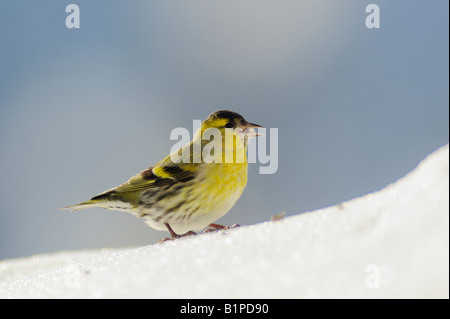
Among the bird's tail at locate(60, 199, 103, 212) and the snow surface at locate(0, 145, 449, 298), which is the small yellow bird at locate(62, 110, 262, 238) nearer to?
the bird's tail at locate(60, 199, 103, 212)

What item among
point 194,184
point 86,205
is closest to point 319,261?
point 194,184

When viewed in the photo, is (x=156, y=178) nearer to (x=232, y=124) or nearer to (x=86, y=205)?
(x=86, y=205)

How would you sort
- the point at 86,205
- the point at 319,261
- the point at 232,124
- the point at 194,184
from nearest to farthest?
the point at 319,261 < the point at 194,184 < the point at 86,205 < the point at 232,124

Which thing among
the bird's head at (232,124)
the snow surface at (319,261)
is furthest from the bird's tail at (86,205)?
the snow surface at (319,261)

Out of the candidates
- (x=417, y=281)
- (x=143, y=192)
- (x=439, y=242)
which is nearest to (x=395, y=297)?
(x=417, y=281)

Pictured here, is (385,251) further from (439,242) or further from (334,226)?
(334,226)

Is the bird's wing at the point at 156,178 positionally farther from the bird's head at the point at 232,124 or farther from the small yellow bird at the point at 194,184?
the bird's head at the point at 232,124
